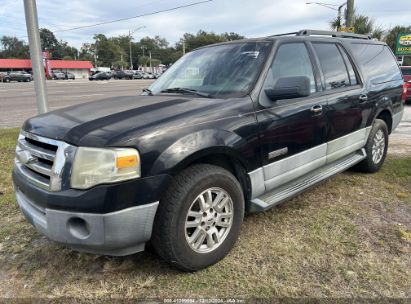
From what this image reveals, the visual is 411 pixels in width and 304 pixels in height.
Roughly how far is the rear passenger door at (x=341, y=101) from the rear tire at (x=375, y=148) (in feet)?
0.88

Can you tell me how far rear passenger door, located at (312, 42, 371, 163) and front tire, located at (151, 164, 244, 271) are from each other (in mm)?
1625

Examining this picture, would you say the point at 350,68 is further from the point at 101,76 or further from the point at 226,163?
the point at 101,76

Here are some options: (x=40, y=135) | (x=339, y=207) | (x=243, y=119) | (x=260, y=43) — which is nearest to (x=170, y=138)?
(x=243, y=119)

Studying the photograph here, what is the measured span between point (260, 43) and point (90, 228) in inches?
92.8

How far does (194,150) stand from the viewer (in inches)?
102

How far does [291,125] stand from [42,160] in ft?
7.07

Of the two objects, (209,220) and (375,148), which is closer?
(209,220)

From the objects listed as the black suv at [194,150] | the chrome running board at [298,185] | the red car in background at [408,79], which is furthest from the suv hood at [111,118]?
the red car in background at [408,79]

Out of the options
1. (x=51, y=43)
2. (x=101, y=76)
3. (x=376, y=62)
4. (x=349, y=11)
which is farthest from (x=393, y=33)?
(x=51, y=43)

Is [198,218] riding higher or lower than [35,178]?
lower

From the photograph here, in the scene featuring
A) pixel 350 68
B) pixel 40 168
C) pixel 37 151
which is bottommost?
pixel 40 168

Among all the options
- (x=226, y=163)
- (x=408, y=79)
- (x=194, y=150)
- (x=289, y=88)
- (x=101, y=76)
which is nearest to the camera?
(x=194, y=150)

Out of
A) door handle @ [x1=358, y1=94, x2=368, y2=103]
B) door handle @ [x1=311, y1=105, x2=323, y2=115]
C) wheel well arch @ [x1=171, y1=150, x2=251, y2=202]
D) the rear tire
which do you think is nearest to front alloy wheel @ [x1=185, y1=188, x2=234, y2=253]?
wheel well arch @ [x1=171, y1=150, x2=251, y2=202]

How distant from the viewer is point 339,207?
3986mm
